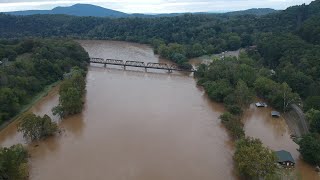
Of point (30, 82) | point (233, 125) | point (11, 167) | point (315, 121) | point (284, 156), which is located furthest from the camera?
point (30, 82)

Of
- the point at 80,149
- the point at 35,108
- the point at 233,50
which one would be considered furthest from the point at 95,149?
the point at 233,50

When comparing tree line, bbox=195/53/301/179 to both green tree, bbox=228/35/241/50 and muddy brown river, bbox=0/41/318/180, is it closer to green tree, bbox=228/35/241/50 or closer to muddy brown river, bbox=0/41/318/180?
muddy brown river, bbox=0/41/318/180

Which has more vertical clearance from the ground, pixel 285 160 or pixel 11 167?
pixel 11 167

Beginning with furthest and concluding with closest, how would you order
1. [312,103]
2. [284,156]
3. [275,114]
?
[275,114], [312,103], [284,156]

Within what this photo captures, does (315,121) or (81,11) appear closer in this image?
(315,121)

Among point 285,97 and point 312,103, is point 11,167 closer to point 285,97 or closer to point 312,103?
point 312,103

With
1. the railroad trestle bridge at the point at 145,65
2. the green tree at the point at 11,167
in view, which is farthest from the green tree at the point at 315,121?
the railroad trestle bridge at the point at 145,65

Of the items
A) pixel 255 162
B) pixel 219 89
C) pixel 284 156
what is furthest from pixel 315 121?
pixel 219 89

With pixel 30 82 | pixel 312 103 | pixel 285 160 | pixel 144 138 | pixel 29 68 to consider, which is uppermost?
pixel 312 103
